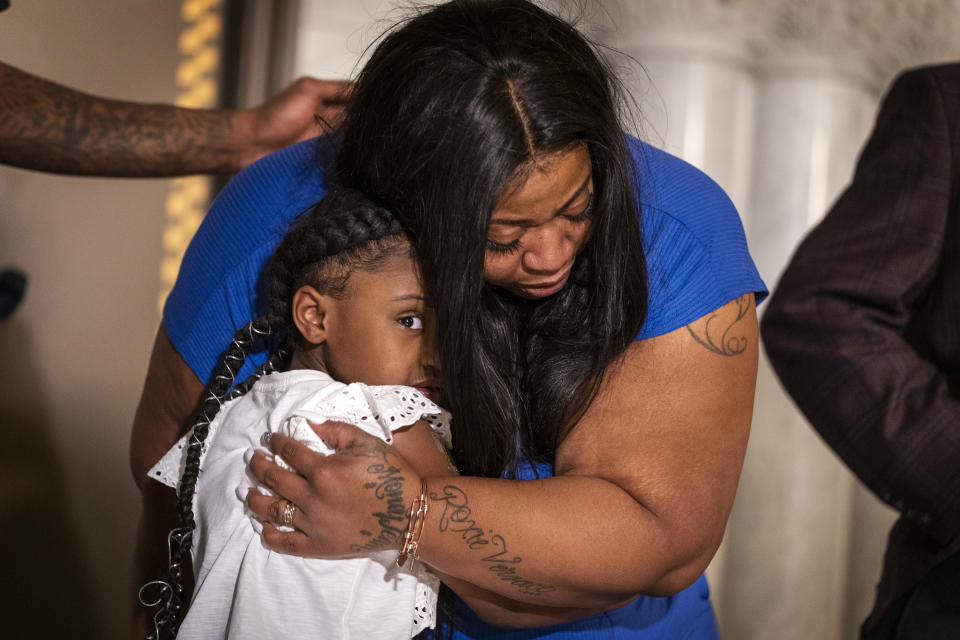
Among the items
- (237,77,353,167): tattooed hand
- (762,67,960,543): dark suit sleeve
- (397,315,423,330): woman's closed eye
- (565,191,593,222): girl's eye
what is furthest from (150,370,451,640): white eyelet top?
(762,67,960,543): dark suit sleeve

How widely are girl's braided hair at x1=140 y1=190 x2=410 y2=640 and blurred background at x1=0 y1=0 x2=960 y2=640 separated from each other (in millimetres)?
1690

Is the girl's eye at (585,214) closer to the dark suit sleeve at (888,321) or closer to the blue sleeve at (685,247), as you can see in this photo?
the blue sleeve at (685,247)

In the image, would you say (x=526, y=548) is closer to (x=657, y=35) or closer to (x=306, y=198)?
(x=306, y=198)

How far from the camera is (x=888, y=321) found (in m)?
1.78

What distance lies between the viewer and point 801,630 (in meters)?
3.09

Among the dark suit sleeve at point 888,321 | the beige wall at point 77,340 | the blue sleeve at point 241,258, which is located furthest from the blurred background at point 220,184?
the blue sleeve at point 241,258

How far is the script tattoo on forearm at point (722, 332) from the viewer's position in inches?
50.1

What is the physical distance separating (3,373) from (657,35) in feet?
8.02

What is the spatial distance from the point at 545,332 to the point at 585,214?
23 centimetres

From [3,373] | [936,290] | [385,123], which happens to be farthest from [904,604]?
[3,373]

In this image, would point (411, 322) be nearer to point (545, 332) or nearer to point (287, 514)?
point (545, 332)

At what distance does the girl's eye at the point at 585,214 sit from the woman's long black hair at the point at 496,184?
0.01 m

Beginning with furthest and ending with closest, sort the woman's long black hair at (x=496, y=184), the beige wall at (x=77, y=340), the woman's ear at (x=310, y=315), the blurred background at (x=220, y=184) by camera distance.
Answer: the blurred background at (x=220, y=184) < the beige wall at (x=77, y=340) < the woman's ear at (x=310, y=315) < the woman's long black hair at (x=496, y=184)

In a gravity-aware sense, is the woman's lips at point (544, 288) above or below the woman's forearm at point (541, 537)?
above
